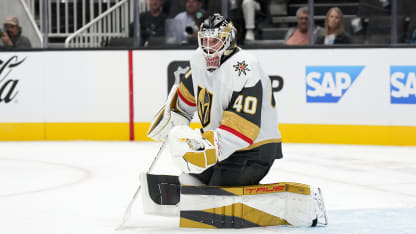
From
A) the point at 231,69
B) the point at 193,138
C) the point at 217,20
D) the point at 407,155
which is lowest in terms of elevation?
the point at 407,155

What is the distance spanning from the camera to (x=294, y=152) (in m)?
6.80

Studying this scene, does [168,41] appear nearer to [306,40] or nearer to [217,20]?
[306,40]

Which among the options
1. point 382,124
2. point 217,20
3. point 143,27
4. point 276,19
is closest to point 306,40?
point 276,19

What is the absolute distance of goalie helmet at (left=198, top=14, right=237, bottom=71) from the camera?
333 centimetres

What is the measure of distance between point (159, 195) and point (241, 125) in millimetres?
592

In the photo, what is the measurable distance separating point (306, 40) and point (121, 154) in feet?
7.60

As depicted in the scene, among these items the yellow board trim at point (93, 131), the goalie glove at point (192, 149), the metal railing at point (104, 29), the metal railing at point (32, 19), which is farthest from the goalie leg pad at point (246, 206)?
the metal railing at point (32, 19)

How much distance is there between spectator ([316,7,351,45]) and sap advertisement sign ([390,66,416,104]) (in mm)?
581

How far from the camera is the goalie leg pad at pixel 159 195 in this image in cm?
350

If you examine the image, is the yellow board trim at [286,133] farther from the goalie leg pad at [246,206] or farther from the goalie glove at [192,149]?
the goalie glove at [192,149]

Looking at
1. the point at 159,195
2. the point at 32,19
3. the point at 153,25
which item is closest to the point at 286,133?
the point at 153,25

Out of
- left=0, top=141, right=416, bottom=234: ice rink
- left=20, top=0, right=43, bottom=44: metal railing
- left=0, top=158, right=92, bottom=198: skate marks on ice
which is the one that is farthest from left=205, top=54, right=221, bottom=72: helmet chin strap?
left=20, top=0, right=43, bottom=44: metal railing

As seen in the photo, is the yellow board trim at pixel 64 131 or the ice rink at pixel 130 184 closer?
the ice rink at pixel 130 184

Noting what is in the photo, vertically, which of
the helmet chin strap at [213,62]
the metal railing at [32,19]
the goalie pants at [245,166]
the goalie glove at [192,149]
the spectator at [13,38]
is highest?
the metal railing at [32,19]
